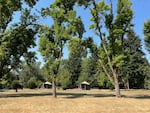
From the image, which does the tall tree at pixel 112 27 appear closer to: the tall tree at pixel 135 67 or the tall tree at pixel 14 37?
the tall tree at pixel 14 37

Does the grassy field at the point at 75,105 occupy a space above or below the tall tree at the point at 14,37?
below

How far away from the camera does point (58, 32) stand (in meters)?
37.1

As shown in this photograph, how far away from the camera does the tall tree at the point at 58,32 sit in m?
36.7

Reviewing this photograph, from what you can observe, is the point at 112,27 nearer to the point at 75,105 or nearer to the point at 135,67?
the point at 75,105

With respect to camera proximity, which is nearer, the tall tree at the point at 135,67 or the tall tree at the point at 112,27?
the tall tree at the point at 112,27

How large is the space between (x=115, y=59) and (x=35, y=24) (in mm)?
13178

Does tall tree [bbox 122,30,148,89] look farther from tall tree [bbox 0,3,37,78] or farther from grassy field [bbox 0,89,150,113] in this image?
grassy field [bbox 0,89,150,113]

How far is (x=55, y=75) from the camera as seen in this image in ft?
123

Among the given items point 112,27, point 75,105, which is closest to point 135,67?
point 112,27

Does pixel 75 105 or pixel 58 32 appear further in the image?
pixel 58 32

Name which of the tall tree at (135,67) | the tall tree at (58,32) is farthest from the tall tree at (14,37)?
the tall tree at (135,67)

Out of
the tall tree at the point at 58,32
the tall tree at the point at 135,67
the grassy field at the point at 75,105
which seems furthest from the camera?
the tall tree at the point at 135,67

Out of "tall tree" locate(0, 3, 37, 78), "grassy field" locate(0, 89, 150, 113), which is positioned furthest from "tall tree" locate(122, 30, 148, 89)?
"grassy field" locate(0, 89, 150, 113)

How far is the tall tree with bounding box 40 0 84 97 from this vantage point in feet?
120
